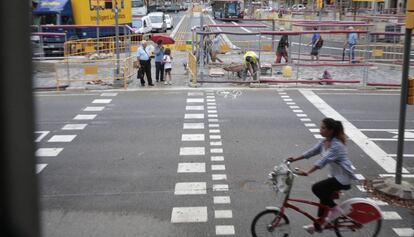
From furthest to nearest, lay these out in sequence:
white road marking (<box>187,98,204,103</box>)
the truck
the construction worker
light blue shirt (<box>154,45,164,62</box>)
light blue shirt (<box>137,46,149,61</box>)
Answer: the truck < light blue shirt (<box>154,45,164,62</box>) < the construction worker < light blue shirt (<box>137,46,149,61</box>) < white road marking (<box>187,98,204,103</box>)

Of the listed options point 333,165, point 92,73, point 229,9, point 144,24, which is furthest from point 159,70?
point 229,9

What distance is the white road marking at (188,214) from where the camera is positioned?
24.3 ft

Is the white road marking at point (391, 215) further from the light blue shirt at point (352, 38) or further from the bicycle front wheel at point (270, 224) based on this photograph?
the light blue shirt at point (352, 38)

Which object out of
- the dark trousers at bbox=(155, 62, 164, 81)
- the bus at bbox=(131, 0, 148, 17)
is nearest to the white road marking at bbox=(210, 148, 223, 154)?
the dark trousers at bbox=(155, 62, 164, 81)

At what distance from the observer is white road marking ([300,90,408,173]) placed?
10.3 meters

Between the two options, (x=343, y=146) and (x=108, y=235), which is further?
(x=108, y=235)

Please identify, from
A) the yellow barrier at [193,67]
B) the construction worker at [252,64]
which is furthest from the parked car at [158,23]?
the construction worker at [252,64]

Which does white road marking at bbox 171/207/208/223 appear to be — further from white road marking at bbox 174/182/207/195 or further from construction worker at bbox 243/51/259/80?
construction worker at bbox 243/51/259/80

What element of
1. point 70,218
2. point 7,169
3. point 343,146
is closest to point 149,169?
point 70,218

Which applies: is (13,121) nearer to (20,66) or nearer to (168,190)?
(20,66)

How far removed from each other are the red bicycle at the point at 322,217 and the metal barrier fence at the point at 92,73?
540 inches

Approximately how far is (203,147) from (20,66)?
995 centimetres

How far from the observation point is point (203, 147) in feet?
37.3

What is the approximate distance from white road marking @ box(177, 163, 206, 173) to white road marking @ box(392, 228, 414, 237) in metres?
3.84
